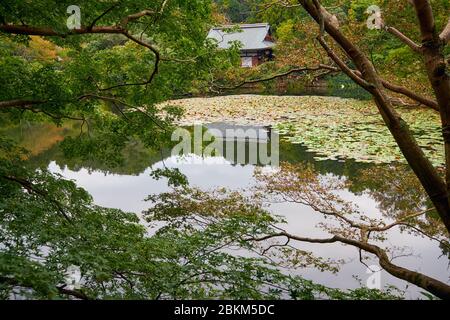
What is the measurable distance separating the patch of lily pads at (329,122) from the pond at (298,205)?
57 cm

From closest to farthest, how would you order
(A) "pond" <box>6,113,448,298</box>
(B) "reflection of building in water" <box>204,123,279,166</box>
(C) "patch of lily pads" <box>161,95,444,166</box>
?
(A) "pond" <box>6,113,448,298</box>, (C) "patch of lily pads" <box>161,95,444,166</box>, (B) "reflection of building in water" <box>204,123,279,166</box>

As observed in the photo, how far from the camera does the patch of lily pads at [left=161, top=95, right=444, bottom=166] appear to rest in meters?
8.69

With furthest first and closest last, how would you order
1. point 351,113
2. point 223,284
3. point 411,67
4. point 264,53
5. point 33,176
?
point 264,53, point 351,113, point 411,67, point 33,176, point 223,284

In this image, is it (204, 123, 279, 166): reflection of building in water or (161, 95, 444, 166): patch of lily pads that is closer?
(161, 95, 444, 166): patch of lily pads

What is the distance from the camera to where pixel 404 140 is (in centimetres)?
250

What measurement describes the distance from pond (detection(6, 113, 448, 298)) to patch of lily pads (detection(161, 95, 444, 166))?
569mm

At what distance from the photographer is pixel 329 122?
40.1 feet

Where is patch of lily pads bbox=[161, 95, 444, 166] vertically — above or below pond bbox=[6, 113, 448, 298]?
above

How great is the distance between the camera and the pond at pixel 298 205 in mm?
4555

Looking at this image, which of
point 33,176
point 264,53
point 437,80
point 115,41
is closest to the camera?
point 437,80

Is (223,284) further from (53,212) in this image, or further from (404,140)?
(53,212)

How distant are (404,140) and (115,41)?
21.2m

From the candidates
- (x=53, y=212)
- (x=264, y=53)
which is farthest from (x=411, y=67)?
(x=264, y=53)

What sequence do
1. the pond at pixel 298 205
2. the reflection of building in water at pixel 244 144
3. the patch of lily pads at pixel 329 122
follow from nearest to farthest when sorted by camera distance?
the pond at pixel 298 205, the patch of lily pads at pixel 329 122, the reflection of building in water at pixel 244 144
